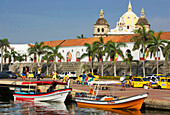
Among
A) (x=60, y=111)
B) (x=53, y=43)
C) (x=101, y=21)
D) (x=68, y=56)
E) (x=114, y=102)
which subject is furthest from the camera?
(x=101, y=21)

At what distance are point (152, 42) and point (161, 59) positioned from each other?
36.8 ft

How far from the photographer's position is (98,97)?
2628 centimetres

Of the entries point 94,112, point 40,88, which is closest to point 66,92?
point 94,112

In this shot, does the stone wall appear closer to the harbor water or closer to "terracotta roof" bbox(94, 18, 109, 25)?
the harbor water

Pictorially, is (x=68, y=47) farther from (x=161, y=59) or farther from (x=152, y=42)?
(x=152, y=42)

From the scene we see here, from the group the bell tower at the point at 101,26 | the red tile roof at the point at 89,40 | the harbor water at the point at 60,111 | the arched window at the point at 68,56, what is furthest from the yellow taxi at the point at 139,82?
the bell tower at the point at 101,26

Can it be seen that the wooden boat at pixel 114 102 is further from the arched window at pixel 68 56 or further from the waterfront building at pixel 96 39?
the arched window at pixel 68 56

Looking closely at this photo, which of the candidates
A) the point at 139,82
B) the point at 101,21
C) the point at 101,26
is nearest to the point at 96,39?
the point at 139,82

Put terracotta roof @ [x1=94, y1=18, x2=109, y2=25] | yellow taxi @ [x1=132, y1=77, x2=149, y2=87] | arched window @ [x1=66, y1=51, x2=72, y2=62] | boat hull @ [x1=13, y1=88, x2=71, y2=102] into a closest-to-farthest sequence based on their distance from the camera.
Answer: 1. boat hull @ [x1=13, y1=88, x2=71, y2=102]
2. yellow taxi @ [x1=132, y1=77, x2=149, y2=87]
3. arched window @ [x1=66, y1=51, x2=72, y2=62]
4. terracotta roof @ [x1=94, y1=18, x2=109, y2=25]

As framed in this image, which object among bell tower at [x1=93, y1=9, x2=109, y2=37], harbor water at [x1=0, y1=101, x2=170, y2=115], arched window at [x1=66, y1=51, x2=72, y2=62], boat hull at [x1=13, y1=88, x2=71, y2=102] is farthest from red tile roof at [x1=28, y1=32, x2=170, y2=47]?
bell tower at [x1=93, y1=9, x2=109, y2=37]

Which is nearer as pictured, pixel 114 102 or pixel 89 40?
pixel 114 102

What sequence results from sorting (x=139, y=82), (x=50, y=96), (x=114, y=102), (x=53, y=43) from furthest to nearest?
(x=53, y=43) < (x=139, y=82) < (x=50, y=96) < (x=114, y=102)

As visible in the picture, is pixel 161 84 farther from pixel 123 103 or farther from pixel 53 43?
pixel 53 43

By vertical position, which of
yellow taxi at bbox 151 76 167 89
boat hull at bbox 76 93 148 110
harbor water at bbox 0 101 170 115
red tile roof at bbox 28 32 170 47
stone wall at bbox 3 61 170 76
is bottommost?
harbor water at bbox 0 101 170 115
